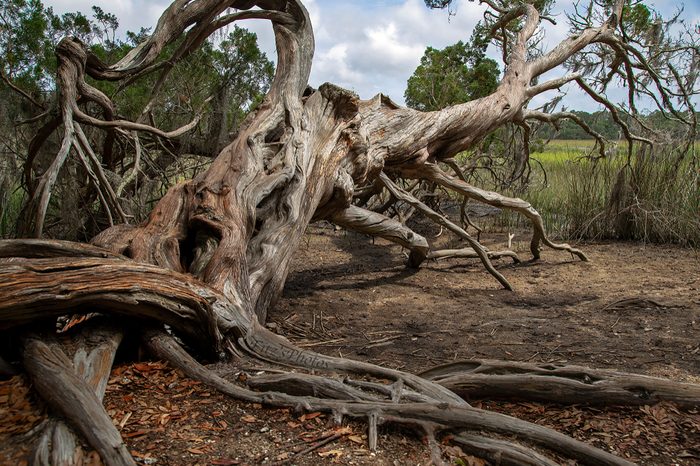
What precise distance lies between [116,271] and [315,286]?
148 inches

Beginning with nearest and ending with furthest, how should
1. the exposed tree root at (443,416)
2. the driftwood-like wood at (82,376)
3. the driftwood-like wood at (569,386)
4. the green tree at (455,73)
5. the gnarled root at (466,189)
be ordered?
the driftwood-like wood at (82,376)
the exposed tree root at (443,416)
the driftwood-like wood at (569,386)
the gnarled root at (466,189)
the green tree at (455,73)

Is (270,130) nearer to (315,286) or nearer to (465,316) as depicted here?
(315,286)

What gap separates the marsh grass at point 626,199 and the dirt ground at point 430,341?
1.30 ft

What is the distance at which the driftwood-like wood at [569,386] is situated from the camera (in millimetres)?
2850

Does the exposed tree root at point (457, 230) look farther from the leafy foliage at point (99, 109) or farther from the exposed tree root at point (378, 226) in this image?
the leafy foliage at point (99, 109)

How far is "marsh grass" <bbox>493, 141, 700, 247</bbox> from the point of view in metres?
8.30

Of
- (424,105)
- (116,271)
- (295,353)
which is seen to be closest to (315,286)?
(295,353)

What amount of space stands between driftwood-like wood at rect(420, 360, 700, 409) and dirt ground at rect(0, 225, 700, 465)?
0.17 ft

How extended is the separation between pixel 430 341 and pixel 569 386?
5.86 feet

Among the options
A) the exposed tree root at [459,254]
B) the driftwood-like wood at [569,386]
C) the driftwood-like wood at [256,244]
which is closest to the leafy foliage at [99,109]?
the driftwood-like wood at [256,244]

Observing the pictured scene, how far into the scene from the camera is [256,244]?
4.52 m

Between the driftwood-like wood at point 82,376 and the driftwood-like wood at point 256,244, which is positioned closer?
the driftwood-like wood at point 82,376

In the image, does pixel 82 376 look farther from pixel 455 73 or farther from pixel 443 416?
pixel 455 73

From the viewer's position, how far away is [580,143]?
12.5 m
